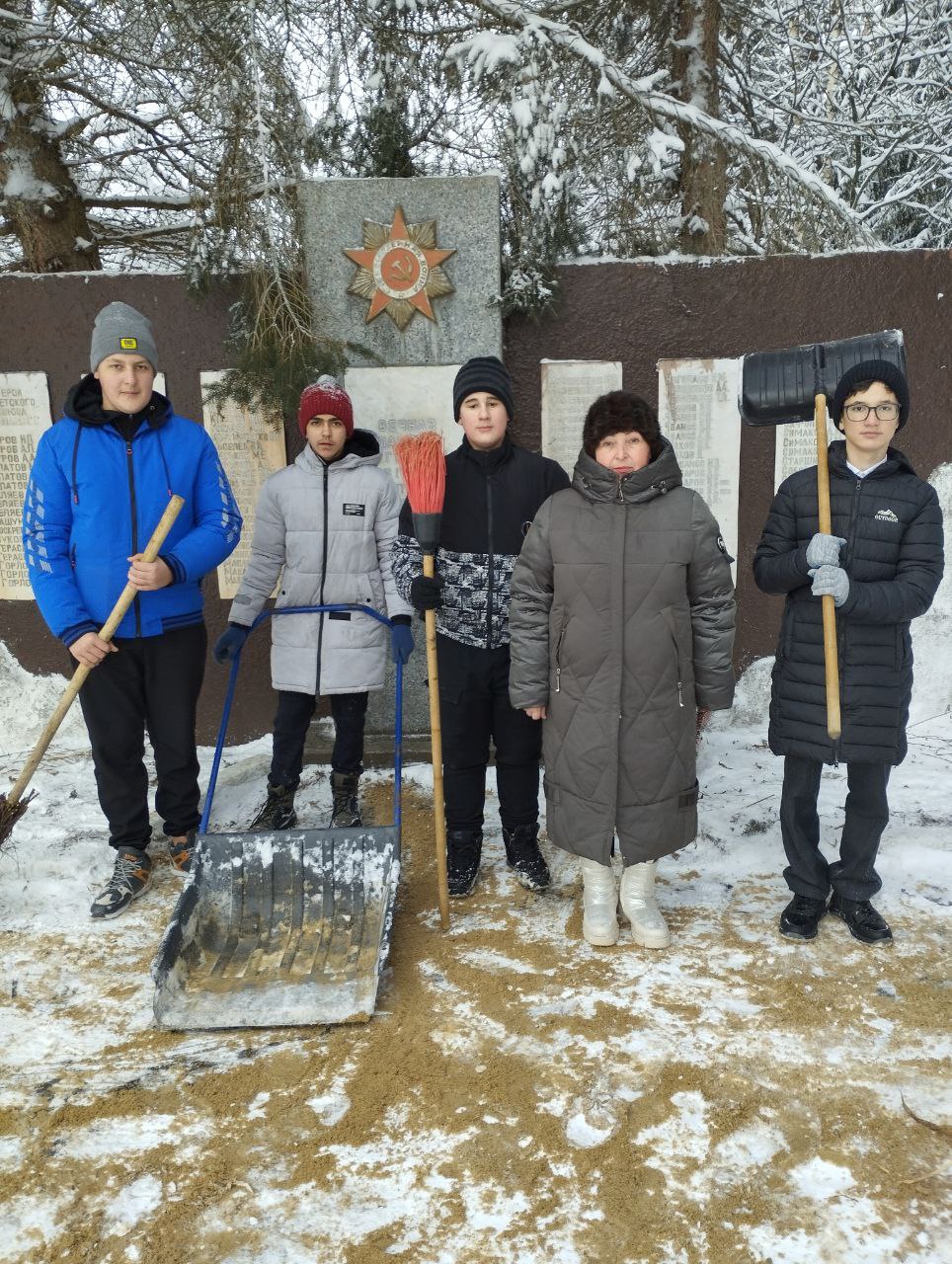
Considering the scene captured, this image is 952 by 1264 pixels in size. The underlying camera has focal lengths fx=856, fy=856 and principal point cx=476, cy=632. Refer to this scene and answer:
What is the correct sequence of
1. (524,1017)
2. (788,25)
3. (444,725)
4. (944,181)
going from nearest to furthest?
(524,1017) → (444,725) → (788,25) → (944,181)

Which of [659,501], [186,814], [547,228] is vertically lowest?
[186,814]

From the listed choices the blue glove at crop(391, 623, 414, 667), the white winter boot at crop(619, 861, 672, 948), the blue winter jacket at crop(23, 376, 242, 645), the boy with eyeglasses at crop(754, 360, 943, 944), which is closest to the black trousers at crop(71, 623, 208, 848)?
the blue winter jacket at crop(23, 376, 242, 645)

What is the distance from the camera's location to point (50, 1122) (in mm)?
2258

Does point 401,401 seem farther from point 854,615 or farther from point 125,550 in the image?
point 854,615

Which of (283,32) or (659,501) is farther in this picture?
(283,32)

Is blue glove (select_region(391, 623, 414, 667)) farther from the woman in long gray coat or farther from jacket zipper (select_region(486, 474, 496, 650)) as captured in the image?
the woman in long gray coat

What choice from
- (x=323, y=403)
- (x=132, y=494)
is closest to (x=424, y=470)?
(x=323, y=403)

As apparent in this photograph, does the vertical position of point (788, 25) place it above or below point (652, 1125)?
above

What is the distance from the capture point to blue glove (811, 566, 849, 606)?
273cm

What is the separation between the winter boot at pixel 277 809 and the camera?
3979mm

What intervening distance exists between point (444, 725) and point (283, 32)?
458 cm

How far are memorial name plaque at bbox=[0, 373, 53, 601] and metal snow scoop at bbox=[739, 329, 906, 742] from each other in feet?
13.1

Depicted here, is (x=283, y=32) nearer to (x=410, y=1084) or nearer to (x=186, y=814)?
(x=186, y=814)

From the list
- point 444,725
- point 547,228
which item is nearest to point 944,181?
point 547,228
